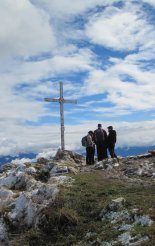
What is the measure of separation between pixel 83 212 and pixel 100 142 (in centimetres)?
1742

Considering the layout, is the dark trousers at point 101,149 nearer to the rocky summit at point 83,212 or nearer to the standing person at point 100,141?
the standing person at point 100,141

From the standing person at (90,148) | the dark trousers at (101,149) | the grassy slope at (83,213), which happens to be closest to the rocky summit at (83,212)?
the grassy slope at (83,213)

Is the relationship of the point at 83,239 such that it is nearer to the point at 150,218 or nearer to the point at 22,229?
the point at 150,218

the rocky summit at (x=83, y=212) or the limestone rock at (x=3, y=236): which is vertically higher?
the rocky summit at (x=83, y=212)

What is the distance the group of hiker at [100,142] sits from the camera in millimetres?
38094

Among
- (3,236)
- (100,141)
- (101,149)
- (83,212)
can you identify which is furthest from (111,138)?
(3,236)

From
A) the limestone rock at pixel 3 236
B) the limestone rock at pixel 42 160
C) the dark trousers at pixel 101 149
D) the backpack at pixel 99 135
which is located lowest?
the limestone rock at pixel 3 236

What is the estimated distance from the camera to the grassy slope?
18.9 m

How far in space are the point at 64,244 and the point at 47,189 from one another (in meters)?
5.65

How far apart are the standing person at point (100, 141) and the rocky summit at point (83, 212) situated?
8.82 meters

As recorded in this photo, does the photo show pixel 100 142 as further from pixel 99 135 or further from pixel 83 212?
pixel 83 212

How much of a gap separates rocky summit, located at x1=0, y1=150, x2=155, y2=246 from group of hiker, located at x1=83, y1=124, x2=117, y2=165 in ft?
28.9

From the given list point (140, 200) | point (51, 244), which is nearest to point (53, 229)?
point (51, 244)

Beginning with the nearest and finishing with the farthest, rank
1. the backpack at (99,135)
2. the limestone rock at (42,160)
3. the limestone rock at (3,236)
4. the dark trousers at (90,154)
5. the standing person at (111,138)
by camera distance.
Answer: the limestone rock at (3,236)
the backpack at (99,135)
the standing person at (111,138)
the dark trousers at (90,154)
the limestone rock at (42,160)
